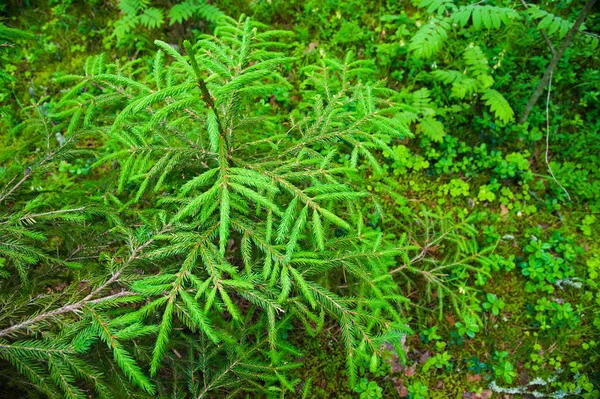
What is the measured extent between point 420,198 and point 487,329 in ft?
4.63

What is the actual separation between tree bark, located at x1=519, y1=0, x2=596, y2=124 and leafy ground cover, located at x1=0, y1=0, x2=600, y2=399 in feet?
0.07

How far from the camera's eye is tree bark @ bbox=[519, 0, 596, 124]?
3.09 m

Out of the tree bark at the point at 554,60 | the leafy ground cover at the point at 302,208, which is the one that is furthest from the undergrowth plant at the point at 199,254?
the tree bark at the point at 554,60

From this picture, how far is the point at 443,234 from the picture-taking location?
3.34 m

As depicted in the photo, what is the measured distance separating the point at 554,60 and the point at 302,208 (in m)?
3.04

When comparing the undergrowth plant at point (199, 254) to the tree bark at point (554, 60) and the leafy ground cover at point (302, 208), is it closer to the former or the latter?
the leafy ground cover at point (302, 208)

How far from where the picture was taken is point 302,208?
84.2 inches

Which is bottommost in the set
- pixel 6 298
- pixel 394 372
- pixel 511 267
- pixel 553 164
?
pixel 394 372

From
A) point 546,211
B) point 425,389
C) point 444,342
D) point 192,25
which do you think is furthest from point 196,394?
point 192,25

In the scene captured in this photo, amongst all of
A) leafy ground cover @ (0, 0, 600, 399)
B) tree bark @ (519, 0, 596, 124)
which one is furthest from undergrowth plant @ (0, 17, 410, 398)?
tree bark @ (519, 0, 596, 124)

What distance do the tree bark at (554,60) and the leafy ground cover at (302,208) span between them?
0.07 ft

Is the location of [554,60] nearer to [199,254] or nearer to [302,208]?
[302,208]

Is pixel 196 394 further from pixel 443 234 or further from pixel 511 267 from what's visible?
pixel 511 267

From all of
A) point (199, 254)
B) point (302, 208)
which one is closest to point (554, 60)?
point (302, 208)
